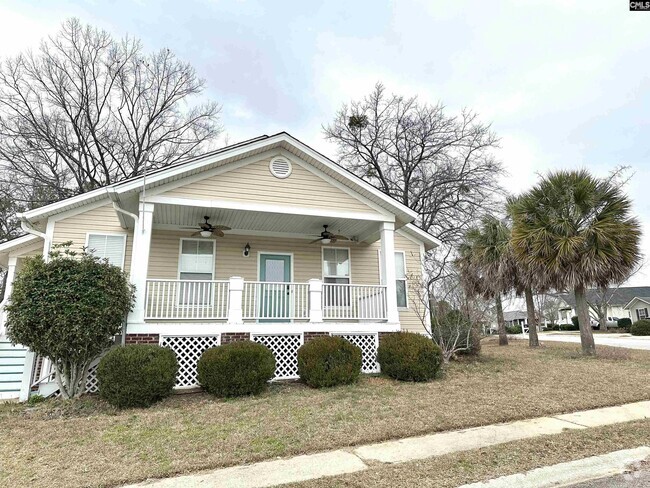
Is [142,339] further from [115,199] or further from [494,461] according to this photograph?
[494,461]

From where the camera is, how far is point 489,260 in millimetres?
18688

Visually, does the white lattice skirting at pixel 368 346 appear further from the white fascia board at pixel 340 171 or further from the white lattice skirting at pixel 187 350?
the white fascia board at pixel 340 171

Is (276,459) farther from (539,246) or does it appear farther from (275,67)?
(275,67)

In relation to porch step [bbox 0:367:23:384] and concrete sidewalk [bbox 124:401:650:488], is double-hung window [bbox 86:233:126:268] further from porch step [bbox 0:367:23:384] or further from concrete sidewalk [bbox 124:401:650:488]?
concrete sidewalk [bbox 124:401:650:488]

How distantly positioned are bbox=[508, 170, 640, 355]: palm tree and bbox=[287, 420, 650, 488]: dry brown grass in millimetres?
7895

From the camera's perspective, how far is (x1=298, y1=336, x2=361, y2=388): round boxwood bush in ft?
26.8

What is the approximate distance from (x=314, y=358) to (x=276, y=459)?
3796 millimetres

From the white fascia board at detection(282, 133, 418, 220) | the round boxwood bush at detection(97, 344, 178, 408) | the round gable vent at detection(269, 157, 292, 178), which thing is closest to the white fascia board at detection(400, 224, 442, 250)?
the white fascia board at detection(282, 133, 418, 220)

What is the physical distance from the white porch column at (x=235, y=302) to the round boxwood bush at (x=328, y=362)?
158cm

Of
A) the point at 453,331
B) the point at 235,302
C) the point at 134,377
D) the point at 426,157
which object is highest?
the point at 426,157

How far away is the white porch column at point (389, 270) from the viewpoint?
391 inches

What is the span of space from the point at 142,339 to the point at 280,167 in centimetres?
501

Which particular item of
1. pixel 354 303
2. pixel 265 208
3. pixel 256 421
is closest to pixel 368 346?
pixel 354 303

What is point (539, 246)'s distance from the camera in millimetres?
12711
